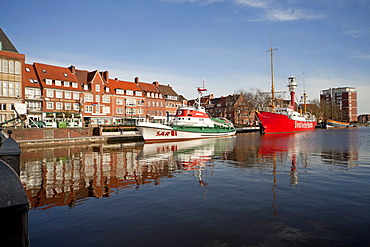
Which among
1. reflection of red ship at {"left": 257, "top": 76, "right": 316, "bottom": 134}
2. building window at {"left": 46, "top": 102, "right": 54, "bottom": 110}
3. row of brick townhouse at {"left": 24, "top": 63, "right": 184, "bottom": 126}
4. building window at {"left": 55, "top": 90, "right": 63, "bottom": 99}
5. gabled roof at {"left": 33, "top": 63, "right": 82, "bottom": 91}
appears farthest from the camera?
reflection of red ship at {"left": 257, "top": 76, "right": 316, "bottom": 134}

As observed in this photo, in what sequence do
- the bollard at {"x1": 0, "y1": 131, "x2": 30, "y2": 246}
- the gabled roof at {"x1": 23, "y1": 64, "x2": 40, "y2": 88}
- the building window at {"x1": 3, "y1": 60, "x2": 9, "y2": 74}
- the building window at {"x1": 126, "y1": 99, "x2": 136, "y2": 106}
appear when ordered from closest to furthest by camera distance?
1. the bollard at {"x1": 0, "y1": 131, "x2": 30, "y2": 246}
2. the building window at {"x1": 3, "y1": 60, "x2": 9, "y2": 74}
3. the gabled roof at {"x1": 23, "y1": 64, "x2": 40, "y2": 88}
4. the building window at {"x1": 126, "y1": 99, "x2": 136, "y2": 106}

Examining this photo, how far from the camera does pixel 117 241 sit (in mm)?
6453

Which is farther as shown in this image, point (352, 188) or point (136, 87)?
point (136, 87)

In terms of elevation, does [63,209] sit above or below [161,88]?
below

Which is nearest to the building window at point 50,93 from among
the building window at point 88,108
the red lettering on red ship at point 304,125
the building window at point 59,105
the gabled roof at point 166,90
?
the building window at point 59,105

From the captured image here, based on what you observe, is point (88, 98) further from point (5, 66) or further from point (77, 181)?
point (77, 181)

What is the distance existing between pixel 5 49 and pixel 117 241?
49386 millimetres

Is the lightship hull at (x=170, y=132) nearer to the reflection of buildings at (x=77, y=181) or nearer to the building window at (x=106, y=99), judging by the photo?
the reflection of buildings at (x=77, y=181)

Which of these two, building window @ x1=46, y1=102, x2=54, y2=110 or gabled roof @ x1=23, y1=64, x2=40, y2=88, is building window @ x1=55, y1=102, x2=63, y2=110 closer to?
building window @ x1=46, y1=102, x2=54, y2=110

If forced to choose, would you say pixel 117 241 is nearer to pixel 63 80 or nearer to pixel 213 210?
pixel 213 210

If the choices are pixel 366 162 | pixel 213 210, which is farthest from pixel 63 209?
pixel 366 162

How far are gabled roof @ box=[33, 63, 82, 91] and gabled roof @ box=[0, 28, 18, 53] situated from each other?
418 inches

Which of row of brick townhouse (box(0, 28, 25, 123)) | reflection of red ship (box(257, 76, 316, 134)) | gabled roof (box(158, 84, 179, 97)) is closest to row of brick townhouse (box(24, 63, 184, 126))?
gabled roof (box(158, 84, 179, 97))

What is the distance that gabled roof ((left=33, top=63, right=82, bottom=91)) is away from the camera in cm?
5459
